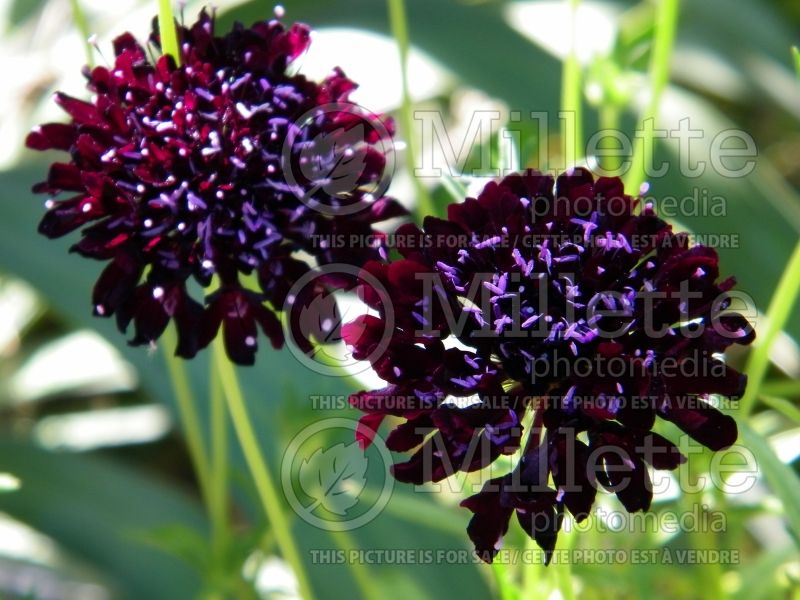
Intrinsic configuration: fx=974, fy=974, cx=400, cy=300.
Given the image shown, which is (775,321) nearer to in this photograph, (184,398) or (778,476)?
(778,476)

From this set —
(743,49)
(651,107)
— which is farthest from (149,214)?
(743,49)

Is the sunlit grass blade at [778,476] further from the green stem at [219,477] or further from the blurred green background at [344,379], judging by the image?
the green stem at [219,477]

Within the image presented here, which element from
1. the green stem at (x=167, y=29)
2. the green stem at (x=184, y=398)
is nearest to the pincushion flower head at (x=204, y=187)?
the green stem at (x=167, y=29)

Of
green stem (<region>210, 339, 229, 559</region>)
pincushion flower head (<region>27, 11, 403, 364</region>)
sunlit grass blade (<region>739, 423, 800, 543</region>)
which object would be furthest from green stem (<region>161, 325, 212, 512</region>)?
sunlit grass blade (<region>739, 423, 800, 543</region>)

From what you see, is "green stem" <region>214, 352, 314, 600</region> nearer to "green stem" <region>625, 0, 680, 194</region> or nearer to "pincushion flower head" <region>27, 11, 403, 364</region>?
"pincushion flower head" <region>27, 11, 403, 364</region>

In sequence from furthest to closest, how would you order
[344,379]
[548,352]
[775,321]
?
[344,379], [775,321], [548,352]

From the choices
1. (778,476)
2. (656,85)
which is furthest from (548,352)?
(656,85)
